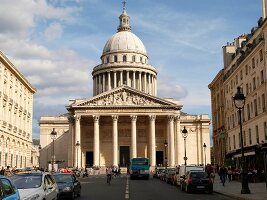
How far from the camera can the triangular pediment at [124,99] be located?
9356 cm

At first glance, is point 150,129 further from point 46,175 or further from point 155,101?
point 46,175

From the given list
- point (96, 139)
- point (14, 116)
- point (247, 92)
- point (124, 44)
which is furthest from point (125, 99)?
point (247, 92)

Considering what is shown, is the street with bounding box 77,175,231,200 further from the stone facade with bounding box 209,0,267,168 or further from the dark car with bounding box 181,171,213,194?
the stone facade with bounding box 209,0,267,168

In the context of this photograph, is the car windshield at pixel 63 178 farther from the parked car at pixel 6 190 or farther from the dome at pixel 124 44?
the dome at pixel 124 44

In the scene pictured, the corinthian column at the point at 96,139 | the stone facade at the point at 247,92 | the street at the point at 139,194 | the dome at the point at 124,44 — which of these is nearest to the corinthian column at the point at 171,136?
the corinthian column at the point at 96,139

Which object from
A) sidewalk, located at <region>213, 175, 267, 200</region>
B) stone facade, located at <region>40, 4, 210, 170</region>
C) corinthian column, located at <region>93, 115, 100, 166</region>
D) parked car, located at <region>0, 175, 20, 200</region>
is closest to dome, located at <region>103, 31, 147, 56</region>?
stone facade, located at <region>40, 4, 210, 170</region>

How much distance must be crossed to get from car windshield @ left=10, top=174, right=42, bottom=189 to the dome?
117m

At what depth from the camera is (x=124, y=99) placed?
94.4m

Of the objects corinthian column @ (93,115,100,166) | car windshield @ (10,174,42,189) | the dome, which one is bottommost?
car windshield @ (10,174,42,189)

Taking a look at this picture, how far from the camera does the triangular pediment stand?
307 feet

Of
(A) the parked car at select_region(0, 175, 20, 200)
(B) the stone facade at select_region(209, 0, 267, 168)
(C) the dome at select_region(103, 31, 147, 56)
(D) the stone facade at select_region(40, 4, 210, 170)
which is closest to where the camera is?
(A) the parked car at select_region(0, 175, 20, 200)

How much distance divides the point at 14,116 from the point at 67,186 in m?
46.8

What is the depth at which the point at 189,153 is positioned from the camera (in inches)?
4215

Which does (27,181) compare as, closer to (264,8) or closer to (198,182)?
(198,182)
